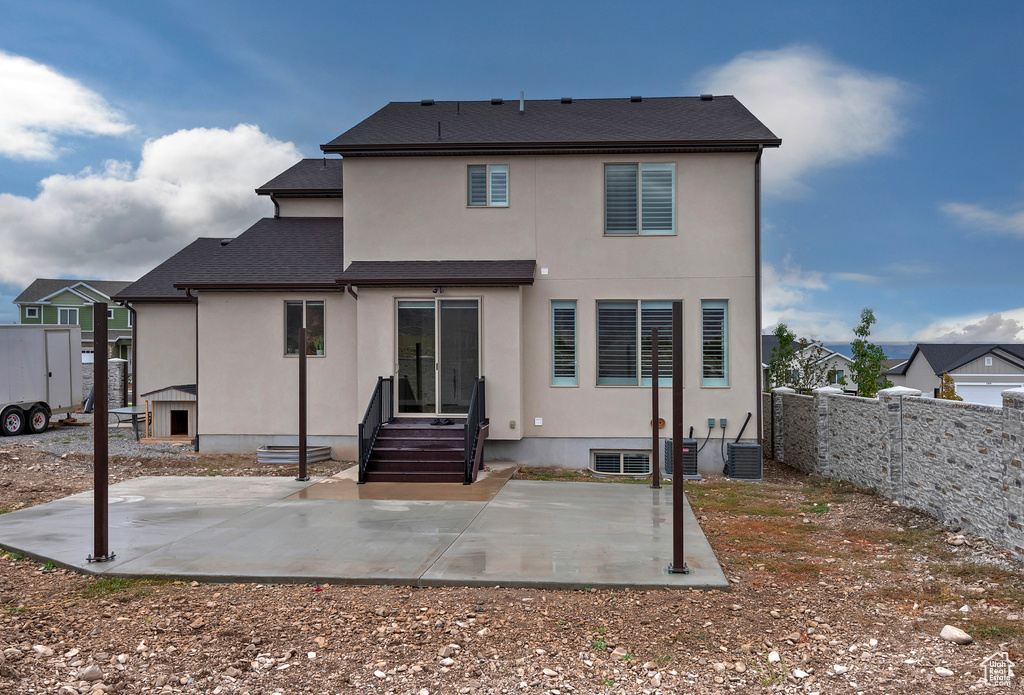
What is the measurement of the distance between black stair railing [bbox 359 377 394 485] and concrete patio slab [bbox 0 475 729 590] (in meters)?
0.52

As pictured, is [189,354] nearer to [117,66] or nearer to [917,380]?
[117,66]

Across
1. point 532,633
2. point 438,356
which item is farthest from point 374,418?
point 532,633

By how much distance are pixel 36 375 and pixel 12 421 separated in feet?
4.51

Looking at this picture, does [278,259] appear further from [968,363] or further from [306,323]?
[968,363]

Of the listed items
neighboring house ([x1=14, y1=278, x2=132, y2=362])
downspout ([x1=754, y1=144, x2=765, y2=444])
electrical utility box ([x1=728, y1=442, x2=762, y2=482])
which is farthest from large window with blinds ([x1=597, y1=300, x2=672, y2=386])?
neighboring house ([x1=14, y1=278, x2=132, y2=362])

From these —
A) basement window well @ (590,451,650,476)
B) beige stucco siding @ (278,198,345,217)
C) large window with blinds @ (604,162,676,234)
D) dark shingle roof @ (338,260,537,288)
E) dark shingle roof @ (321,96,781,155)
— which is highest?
dark shingle roof @ (321,96,781,155)

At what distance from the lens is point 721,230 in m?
11.5

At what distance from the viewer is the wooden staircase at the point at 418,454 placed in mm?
9852

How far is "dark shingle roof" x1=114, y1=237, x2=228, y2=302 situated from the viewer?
15.2m

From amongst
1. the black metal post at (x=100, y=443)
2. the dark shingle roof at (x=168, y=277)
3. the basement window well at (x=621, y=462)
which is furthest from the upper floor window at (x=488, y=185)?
the dark shingle roof at (x=168, y=277)

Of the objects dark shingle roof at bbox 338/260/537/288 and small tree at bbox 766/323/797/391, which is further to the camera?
small tree at bbox 766/323/797/391

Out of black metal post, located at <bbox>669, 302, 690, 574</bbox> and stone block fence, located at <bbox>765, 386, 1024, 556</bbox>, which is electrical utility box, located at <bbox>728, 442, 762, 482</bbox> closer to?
stone block fence, located at <bbox>765, 386, 1024, 556</bbox>

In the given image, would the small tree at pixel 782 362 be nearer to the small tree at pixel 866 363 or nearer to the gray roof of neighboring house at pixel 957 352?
the small tree at pixel 866 363

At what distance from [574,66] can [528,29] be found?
5.12ft
